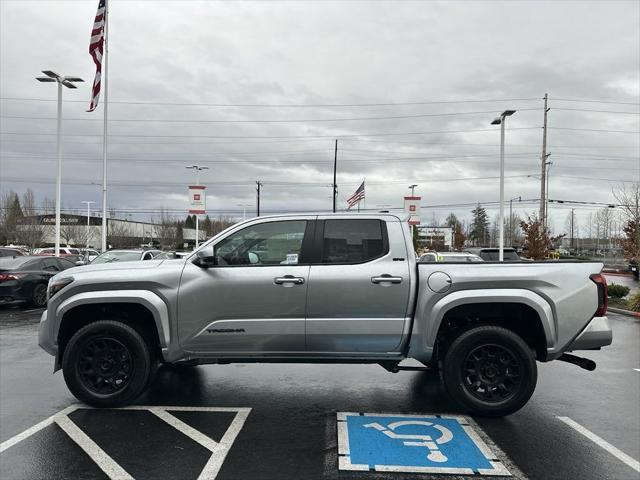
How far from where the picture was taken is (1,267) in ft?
44.6

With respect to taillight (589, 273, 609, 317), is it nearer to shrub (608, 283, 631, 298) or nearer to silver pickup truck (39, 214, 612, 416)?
silver pickup truck (39, 214, 612, 416)

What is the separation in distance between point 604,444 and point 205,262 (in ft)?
13.3

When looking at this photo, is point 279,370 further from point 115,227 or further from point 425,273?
point 115,227

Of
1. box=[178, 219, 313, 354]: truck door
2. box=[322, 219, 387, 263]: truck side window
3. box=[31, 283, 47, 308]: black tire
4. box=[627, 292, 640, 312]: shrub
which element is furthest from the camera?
box=[627, 292, 640, 312]: shrub

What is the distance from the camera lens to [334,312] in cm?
497

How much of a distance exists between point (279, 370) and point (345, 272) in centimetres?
252

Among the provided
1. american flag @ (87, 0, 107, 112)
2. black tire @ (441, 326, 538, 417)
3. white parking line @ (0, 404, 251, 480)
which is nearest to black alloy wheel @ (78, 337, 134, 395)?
white parking line @ (0, 404, 251, 480)

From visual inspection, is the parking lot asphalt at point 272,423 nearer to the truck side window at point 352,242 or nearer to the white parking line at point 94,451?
the white parking line at point 94,451

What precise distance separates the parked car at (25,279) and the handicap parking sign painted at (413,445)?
38.9 ft

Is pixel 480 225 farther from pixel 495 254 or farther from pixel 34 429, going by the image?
pixel 34 429

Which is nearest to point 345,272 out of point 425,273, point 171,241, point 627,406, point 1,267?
point 425,273

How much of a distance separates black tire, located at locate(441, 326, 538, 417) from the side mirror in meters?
2.55

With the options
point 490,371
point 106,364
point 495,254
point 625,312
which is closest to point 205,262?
point 106,364

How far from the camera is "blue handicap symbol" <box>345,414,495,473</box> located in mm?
3922
